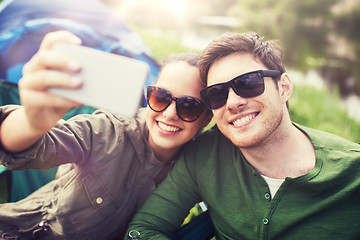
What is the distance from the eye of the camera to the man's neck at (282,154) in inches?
54.3

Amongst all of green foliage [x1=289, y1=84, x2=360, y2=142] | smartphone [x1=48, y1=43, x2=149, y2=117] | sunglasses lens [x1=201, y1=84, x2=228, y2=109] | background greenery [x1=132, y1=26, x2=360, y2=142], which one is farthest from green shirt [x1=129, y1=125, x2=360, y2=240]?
green foliage [x1=289, y1=84, x2=360, y2=142]

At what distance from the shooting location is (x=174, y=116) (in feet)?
4.91

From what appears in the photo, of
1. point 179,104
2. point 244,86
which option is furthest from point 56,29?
point 244,86

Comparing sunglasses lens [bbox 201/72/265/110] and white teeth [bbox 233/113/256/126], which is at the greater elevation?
sunglasses lens [bbox 201/72/265/110]

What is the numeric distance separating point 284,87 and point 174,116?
638 millimetres

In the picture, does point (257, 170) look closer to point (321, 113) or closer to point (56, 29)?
point (56, 29)

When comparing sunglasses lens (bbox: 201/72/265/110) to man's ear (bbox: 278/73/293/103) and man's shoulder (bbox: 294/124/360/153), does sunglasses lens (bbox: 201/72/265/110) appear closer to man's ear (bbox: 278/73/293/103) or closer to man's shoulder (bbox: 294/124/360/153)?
man's ear (bbox: 278/73/293/103)

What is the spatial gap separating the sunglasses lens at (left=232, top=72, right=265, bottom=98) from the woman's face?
281mm

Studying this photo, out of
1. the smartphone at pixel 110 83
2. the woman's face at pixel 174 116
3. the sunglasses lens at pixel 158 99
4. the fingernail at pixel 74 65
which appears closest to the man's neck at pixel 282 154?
the woman's face at pixel 174 116

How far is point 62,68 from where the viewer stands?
77cm

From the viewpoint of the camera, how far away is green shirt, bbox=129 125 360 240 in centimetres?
122

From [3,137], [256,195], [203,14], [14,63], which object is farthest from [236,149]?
[203,14]

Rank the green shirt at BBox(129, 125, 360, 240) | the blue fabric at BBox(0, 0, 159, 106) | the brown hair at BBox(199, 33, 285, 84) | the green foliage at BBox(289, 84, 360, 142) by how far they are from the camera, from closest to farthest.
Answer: the green shirt at BBox(129, 125, 360, 240) < the brown hair at BBox(199, 33, 285, 84) < the blue fabric at BBox(0, 0, 159, 106) < the green foliage at BBox(289, 84, 360, 142)

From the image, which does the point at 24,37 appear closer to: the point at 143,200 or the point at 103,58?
the point at 143,200
